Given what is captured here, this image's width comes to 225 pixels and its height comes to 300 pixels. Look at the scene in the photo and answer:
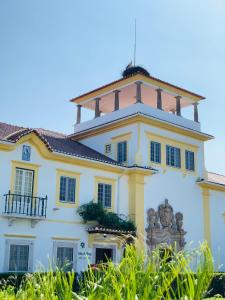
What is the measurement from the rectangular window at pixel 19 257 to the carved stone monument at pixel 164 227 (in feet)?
23.9

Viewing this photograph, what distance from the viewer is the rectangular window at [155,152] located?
1027 inches

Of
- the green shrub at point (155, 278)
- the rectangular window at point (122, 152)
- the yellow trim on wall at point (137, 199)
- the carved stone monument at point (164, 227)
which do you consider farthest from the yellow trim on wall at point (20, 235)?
the green shrub at point (155, 278)

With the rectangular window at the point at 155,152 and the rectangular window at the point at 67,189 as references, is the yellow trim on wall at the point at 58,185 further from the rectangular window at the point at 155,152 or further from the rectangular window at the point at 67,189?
the rectangular window at the point at 155,152

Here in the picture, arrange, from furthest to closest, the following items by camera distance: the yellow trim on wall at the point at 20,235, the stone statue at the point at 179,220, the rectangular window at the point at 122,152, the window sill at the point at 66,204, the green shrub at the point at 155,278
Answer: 1. the stone statue at the point at 179,220
2. the rectangular window at the point at 122,152
3. the window sill at the point at 66,204
4. the yellow trim on wall at the point at 20,235
5. the green shrub at the point at 155,278

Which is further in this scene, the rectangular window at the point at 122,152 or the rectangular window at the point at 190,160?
the rectangular window at the point at 190,160

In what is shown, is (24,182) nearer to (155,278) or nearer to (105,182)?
(105,182)

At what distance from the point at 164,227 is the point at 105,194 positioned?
429cm

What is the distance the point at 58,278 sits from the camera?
15.3 feet

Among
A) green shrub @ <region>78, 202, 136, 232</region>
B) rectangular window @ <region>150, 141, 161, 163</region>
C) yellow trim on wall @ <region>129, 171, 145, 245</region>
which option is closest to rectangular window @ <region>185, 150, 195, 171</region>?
rectangular window @ <region>150, 141, 161, 163</region>

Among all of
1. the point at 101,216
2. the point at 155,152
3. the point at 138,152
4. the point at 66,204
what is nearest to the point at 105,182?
the point at 101,216

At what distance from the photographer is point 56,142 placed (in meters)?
25.2

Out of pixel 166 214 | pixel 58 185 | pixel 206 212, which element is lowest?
pixel 166 214

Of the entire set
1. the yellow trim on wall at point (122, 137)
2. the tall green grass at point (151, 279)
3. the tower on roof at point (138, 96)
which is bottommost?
the tall green grass at point (151, 279)

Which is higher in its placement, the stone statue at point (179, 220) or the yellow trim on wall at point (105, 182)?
the yellow trim on wall at point (105, 182)
